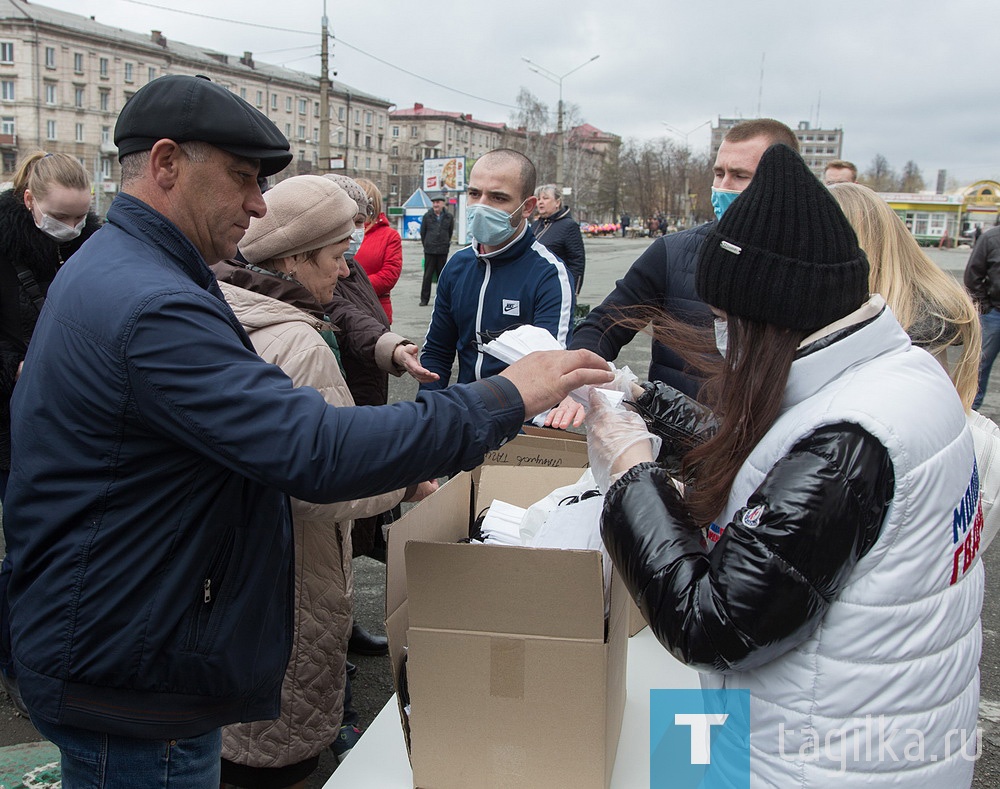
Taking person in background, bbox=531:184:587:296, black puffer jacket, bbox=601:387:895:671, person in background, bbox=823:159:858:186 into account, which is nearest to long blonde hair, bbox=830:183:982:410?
black puffer jacket, bbox=601:387:895:671

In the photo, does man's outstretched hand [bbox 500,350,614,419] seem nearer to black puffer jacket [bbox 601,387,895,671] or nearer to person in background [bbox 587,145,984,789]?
person in background [bbox 587,145,984,789]

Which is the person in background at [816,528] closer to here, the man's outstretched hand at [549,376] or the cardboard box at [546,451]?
the man's outstretched hand at [549,376]

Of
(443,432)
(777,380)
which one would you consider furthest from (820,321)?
(443,432)

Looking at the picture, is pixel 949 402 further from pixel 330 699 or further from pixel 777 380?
pixel 330 699

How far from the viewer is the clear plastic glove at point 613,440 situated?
5.14 ft

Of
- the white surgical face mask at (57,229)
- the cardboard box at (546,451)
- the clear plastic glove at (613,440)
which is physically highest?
the white surgical face mask at (57,229)

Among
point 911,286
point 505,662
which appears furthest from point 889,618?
point 911,286

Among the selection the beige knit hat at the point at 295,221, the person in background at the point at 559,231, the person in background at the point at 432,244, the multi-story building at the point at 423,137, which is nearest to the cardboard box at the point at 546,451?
the beige knit hat at the point at 295,221

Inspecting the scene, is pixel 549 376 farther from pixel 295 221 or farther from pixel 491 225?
pixel 491 225

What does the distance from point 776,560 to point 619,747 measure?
2.78 feet

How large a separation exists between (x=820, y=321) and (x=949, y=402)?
23 centimetres

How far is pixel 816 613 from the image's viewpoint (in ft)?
3.84

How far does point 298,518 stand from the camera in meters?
2.01

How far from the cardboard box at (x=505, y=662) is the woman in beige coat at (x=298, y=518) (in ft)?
1.79
